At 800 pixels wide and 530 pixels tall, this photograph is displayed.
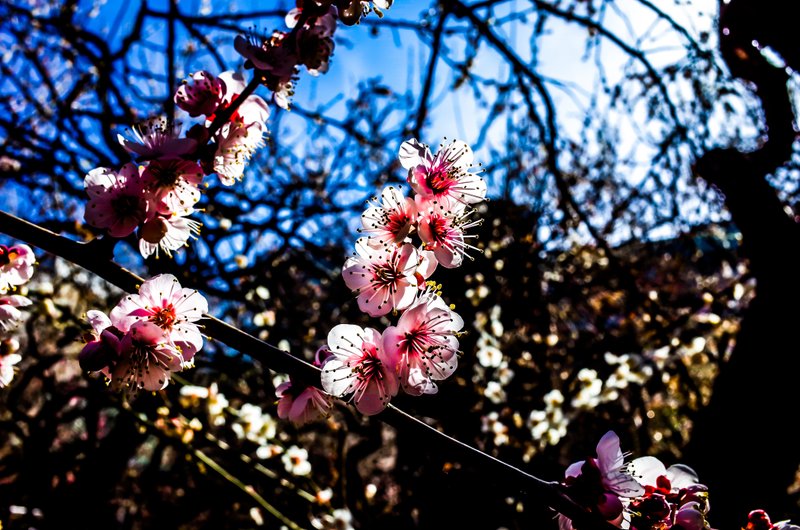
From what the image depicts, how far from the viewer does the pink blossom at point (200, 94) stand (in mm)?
1188

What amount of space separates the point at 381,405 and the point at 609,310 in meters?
4.97

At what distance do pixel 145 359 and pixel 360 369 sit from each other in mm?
442

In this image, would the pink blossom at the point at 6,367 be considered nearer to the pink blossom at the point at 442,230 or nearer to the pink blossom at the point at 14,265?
the pink blossom at the point at 14,265

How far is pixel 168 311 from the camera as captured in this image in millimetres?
1032

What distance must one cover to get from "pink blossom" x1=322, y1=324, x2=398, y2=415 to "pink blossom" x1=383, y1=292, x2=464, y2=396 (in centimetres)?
3

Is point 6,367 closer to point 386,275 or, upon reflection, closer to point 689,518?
point 386,275

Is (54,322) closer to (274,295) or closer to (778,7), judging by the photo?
(274,295)

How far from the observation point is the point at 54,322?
290 cm

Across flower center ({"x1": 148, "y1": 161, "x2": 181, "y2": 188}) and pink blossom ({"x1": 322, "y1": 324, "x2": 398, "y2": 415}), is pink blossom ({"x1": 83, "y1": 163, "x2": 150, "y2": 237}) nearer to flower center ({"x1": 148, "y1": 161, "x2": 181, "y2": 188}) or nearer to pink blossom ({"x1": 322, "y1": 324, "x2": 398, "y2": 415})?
flower center ({"x1": 148, "y1": 161, "x2": 181, "y2": 188})

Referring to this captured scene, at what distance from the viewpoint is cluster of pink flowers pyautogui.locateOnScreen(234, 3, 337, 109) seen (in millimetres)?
1183

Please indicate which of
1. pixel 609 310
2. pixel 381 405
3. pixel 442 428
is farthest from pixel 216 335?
pixel 609 310

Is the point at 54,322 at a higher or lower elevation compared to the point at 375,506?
higher

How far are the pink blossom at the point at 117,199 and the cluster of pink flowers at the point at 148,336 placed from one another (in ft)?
0.55

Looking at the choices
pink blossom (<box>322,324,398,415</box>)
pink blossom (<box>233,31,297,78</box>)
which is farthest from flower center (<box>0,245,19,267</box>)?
pink blossom (<box>322,324,398,415</box>)
